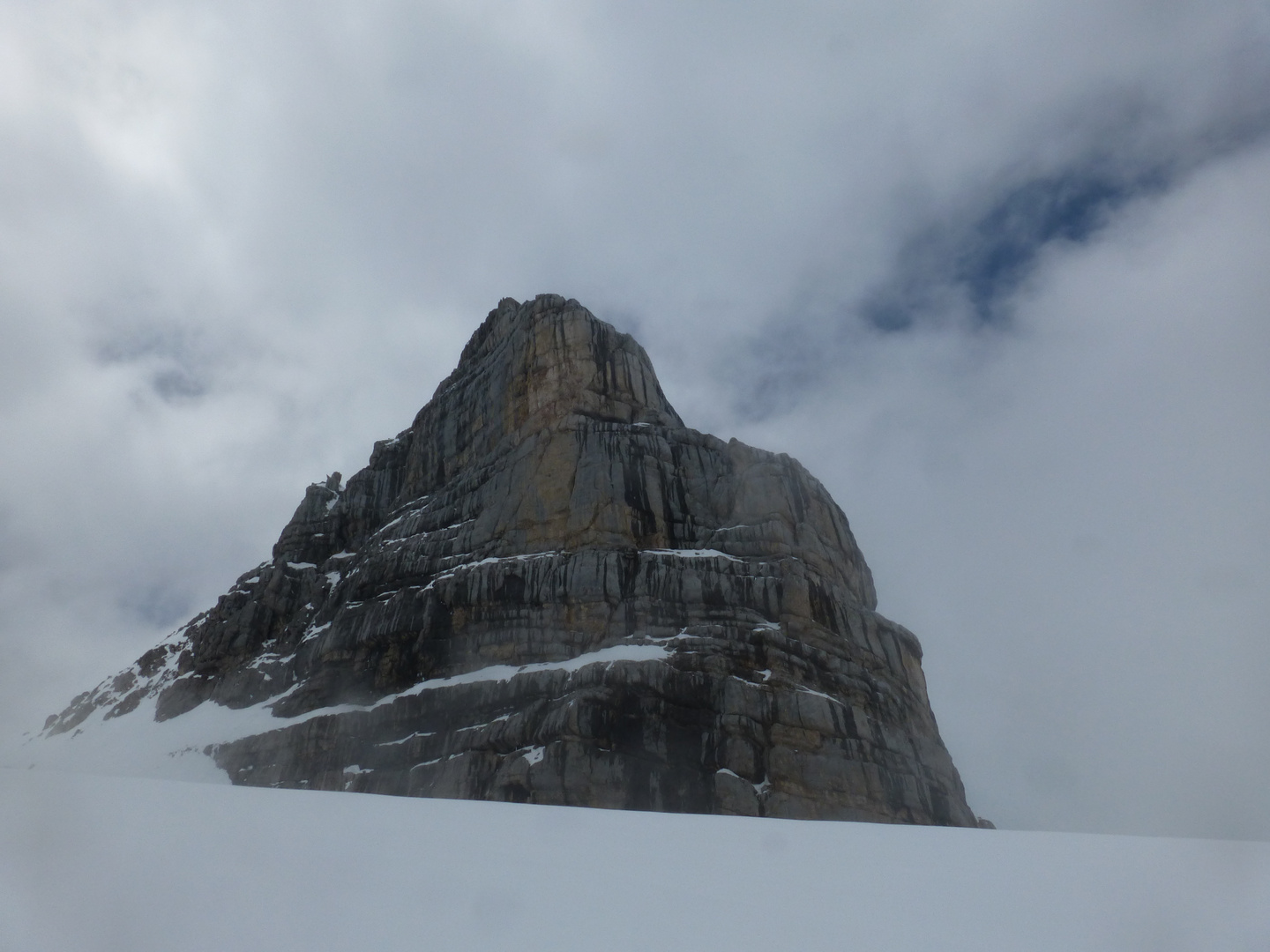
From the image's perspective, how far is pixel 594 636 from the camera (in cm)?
6109

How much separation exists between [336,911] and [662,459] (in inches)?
2618

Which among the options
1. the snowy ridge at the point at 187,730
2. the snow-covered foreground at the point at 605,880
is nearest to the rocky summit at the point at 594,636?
the snowy ridge at the point at 187,730

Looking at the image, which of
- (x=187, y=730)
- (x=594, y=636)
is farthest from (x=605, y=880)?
(x=187, y=730)

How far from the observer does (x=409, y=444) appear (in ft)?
345

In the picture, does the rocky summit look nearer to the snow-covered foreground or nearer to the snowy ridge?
the snowy ridge

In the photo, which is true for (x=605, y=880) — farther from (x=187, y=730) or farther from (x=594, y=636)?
(x=187, y=730)

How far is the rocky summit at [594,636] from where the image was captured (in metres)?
53.1

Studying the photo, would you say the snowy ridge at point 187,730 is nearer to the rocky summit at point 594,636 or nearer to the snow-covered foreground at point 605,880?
the rocky summit at point 594,636

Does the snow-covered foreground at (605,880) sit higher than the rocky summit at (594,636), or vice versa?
the rocky summit at (594,636)

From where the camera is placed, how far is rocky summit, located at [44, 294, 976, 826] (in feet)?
174

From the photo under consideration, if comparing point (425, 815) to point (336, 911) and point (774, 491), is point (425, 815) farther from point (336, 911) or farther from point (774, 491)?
point (774, 491)

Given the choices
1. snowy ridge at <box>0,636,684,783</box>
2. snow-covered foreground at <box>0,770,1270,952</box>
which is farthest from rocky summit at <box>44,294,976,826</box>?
snow-covered foreground at <box>0,770,1270,952</box>

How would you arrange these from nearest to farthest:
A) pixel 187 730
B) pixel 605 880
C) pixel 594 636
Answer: pixel 605 880 < pixel 594 636 < pixel 187 730

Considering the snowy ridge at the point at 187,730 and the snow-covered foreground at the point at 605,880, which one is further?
the snowy ridge at the point at 187,730
